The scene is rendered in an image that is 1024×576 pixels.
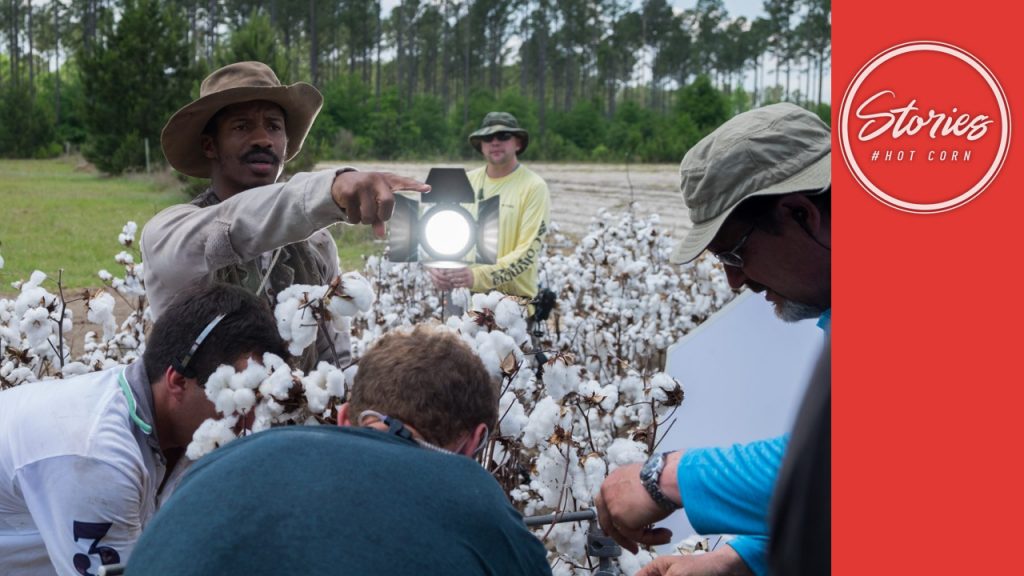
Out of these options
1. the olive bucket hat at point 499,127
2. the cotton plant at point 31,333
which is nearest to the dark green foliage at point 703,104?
the olive bucket hat at point 499,127

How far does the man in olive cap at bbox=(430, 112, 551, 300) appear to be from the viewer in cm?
496

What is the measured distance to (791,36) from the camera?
195 feet

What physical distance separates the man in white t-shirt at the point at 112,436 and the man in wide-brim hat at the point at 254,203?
136 millimetres

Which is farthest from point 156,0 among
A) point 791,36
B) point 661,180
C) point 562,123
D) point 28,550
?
point 791,36

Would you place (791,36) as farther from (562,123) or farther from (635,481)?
(635,481)

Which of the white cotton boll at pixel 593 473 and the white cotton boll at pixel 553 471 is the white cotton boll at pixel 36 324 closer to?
the white cotton boll at pixel 553 471

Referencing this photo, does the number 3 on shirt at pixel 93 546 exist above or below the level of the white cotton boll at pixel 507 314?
below

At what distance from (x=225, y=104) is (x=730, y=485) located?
171 centimetres

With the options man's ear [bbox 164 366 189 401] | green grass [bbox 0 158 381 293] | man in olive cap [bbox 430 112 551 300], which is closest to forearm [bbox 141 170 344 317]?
man's ear [bbox 164 366 189 401]

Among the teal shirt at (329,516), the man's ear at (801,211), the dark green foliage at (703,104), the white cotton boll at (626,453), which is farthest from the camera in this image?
the dark green foliage at (703,104)

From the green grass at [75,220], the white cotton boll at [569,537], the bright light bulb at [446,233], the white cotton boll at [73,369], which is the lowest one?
the green grass at [75,220]

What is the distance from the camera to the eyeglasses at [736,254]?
1.85 meters
